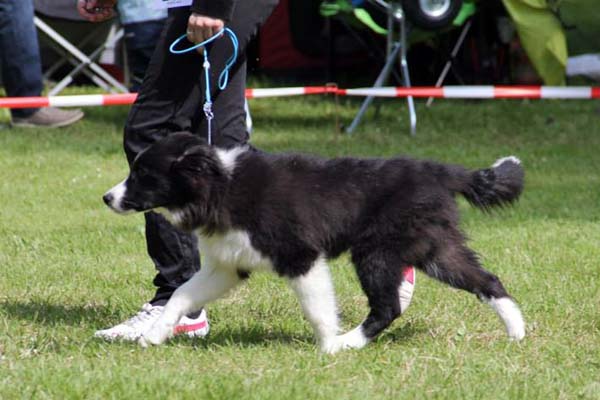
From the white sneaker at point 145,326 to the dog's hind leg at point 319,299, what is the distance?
556mm

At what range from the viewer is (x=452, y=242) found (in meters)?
4.11

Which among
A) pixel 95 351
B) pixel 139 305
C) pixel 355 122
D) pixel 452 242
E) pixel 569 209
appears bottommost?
pixel 355 122

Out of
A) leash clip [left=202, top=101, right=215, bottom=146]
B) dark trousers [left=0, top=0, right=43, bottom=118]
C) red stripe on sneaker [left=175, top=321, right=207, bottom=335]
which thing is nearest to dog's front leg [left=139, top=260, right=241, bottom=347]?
red stripe on sneaker [left=175, top=321, right=207, bottom=335]

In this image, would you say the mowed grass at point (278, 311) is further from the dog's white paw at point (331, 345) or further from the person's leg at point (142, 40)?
the person's leg at point (142, 40)

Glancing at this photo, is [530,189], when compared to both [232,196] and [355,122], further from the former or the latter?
[232,196]

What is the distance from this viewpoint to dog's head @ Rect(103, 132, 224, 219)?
12.7 ft

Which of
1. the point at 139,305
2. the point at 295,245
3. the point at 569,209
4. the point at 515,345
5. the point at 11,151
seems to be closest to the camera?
the point at 295,245

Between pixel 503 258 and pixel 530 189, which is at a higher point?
pixel 503 258

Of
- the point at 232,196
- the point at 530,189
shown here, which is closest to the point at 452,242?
the point at 232,196

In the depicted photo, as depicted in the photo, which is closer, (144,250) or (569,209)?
(144,250)

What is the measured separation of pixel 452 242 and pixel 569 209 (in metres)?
3.06

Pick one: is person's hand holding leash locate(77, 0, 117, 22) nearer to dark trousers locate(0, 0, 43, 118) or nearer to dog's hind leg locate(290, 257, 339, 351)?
dog's hind leg locate(290, 257, 339, 351)

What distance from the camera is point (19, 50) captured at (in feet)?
29.7

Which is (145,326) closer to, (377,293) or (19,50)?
(377,293)
